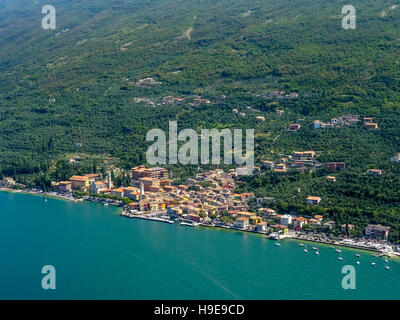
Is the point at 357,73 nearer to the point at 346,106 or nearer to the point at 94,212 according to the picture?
the point at 346,106

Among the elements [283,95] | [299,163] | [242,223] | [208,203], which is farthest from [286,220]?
[283,95]

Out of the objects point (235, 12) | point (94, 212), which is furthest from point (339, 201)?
point (235, 12)

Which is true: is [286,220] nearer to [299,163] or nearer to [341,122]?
[299,163]

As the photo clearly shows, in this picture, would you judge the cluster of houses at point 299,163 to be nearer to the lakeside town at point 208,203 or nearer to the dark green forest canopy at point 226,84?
the lakeside town at point 208,203

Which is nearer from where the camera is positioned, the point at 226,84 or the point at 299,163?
the point at 299,163

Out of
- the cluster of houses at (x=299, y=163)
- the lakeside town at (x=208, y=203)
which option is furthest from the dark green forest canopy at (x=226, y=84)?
the lakeside town at (x=208, y=203)

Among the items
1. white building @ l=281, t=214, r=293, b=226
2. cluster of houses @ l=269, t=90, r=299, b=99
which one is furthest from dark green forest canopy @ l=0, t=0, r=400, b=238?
white building @ l=281, t=214, r=293, b=226
